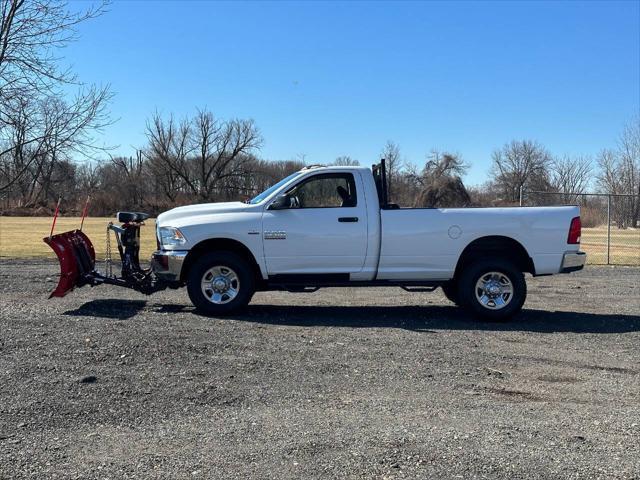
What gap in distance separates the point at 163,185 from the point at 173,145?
5658 millimetres

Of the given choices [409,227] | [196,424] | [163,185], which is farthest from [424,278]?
[163,185]

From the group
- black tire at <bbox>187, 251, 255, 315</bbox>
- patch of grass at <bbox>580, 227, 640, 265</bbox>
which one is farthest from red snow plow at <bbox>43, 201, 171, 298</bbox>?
patch of grass at <bbox>580, 227, 640, 265</bbox>

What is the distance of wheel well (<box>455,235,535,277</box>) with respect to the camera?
8680 millimetres

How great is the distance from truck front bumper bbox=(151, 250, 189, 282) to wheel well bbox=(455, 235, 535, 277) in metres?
4.06

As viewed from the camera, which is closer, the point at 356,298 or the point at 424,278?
the point at 424,278

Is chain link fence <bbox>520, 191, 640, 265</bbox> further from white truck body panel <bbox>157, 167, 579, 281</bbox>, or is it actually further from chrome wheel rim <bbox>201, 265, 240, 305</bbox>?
chrome wheel rim <bbox>201, 265, 240, 305</bbox>

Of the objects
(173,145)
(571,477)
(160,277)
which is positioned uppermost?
(173,145)

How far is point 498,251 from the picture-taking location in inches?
348

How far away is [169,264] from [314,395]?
4.18 metres

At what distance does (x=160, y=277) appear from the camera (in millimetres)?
8633

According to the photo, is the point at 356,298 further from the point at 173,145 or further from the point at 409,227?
the point at 173,145

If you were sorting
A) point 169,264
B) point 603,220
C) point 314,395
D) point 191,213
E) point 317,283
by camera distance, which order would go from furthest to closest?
point 603,220 → point 191,213 → point 317,283 → point 169,264 → point 314,395

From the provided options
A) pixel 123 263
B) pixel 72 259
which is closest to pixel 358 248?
pixel 123 263

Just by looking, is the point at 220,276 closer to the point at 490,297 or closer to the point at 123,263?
the point at 123,263
